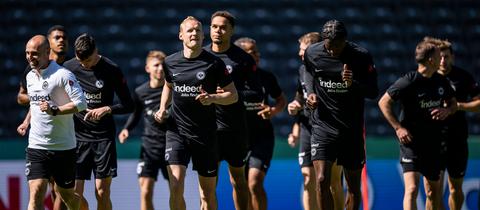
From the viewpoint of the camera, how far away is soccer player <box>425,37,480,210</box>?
12516mm

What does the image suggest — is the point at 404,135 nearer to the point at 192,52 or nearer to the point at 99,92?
the point at 192,52

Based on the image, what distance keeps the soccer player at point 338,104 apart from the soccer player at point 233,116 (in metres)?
0.86

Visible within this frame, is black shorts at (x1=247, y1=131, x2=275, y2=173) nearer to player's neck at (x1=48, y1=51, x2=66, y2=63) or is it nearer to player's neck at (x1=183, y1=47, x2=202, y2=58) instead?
player's neck at (x1=183, y1=47, x2=202, y2=58)

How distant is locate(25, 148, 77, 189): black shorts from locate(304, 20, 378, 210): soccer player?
2467 mm

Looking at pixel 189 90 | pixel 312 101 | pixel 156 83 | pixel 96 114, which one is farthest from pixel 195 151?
pixel 156 83

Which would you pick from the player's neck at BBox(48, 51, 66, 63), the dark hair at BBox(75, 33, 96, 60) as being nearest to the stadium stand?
the player's neck at BBox(48, 51, 66, 63)

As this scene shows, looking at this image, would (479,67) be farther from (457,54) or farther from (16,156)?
(16,156)

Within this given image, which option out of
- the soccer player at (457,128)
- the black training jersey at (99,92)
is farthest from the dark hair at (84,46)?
the soccer player at (457,128)

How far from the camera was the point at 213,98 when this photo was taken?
1030 cm

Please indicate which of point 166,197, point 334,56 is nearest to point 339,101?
point 334,56

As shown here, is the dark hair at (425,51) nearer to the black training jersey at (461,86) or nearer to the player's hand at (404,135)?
the player's hand at (404,135)

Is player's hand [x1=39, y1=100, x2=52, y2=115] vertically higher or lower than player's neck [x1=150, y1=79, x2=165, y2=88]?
lower

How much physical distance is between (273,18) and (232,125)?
25.1 ft

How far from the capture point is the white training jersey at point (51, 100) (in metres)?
10.2
